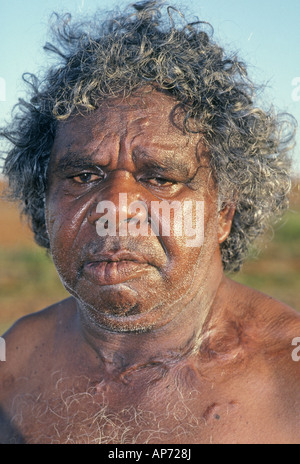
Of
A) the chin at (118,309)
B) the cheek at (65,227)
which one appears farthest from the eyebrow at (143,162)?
the chin at (118,309)

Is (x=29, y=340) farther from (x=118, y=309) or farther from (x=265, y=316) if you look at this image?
(x=265, y=316)

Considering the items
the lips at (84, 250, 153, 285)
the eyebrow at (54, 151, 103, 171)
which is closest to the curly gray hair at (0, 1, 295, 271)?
the eyebrow at (54, 151, 103, 171)

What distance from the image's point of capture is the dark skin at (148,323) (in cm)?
221

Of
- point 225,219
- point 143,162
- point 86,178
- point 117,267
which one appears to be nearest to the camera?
point 117,267

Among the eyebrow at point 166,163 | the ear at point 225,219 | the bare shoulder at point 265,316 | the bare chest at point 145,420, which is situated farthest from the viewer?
the ear at point 225,219

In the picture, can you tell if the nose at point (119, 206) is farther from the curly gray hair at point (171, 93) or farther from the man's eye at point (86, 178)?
the curly gray hair at point (171, 93)

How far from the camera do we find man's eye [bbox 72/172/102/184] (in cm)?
243

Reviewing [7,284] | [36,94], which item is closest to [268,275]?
[7,284]

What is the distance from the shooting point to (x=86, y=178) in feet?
8.04

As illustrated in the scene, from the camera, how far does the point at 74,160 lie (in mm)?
2414

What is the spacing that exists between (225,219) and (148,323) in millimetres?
681

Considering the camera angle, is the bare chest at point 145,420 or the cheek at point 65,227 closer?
the bare chest at point 145,420

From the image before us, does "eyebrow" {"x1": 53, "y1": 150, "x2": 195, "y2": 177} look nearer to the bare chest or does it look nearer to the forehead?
the forehead

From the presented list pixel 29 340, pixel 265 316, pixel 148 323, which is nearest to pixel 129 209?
pixel 148 323
